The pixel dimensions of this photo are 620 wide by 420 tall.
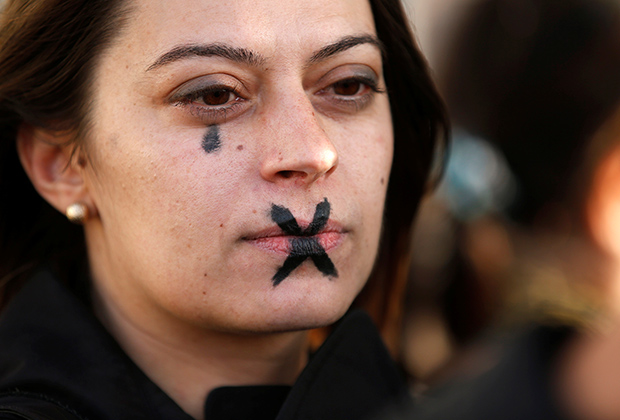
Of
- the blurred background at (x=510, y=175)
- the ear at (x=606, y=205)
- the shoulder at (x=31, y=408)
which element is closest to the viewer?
the shoulder at (x=31, y=408)

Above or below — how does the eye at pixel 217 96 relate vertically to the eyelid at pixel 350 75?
above

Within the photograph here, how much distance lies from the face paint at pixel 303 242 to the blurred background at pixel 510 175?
1.53m

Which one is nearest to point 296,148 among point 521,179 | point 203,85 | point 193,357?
point 203,85

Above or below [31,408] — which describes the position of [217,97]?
above

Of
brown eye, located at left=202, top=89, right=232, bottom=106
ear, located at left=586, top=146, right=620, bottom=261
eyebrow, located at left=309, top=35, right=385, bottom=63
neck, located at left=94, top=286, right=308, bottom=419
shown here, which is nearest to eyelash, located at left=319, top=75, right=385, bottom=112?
eyebrow, located at left=309, top=35, right=385, bottom=63

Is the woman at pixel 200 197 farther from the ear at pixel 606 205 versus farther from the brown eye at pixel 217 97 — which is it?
the ear at pixel 606 205

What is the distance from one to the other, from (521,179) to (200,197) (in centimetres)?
244

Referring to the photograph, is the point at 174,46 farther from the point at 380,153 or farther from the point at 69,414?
the point at 69,414

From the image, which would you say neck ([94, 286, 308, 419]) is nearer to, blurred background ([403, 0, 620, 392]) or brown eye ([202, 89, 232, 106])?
brown eye ([202, 89, 232, 106])

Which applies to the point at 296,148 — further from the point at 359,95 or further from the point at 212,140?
the point at 359,95

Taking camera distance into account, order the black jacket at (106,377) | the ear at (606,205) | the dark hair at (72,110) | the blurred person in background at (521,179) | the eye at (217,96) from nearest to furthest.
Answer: the black jacket at (106,377)
the eye at (217,96)
the dark hair at (72,110)
the ear at (606,205)
the blurred person in background at (521,179)

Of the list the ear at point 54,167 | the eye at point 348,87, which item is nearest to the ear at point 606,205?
the eye at point 348,87

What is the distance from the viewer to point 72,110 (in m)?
1.96

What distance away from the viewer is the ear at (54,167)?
6.57 ft
